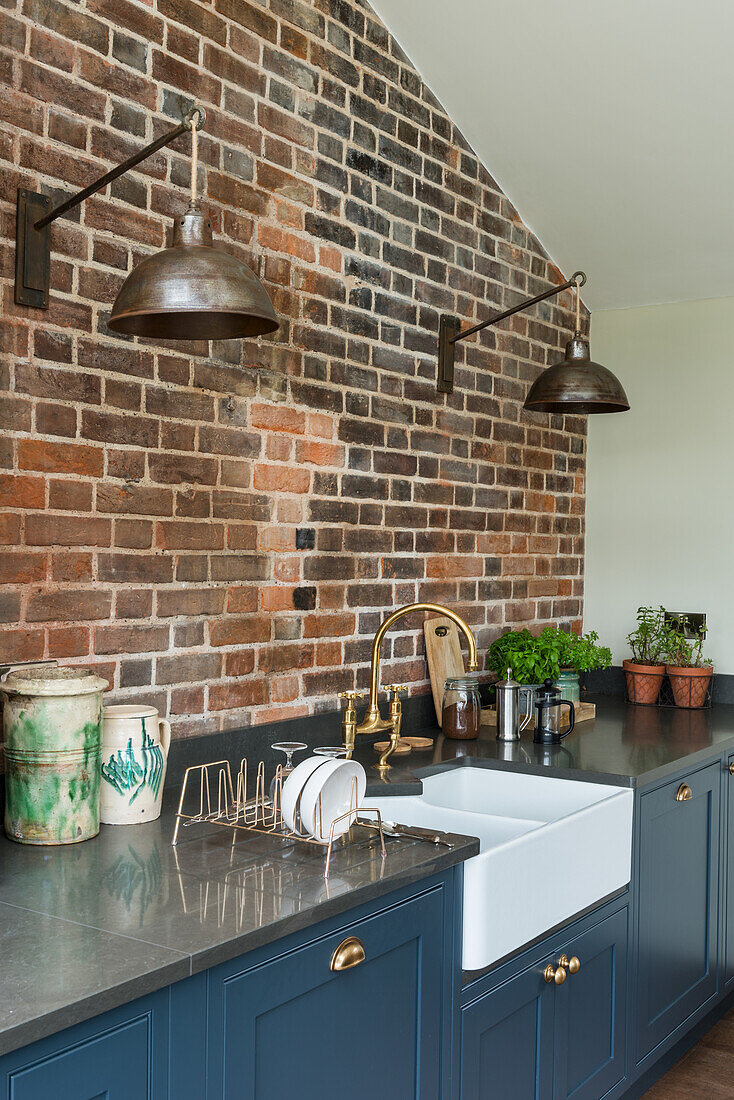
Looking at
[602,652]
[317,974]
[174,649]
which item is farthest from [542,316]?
[317,974]

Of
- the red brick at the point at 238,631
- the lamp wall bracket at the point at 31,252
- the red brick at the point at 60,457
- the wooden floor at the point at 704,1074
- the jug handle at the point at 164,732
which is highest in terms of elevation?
the lamp wall bracket at the point at 31,252

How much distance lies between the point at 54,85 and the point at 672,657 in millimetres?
2713

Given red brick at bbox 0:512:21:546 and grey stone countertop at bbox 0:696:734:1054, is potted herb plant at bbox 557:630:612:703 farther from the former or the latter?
red brick at bbox 0:512:21:546

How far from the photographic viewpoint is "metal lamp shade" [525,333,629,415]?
297cm

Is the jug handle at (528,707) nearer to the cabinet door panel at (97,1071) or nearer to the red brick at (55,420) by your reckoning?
the red brick at (55,420)

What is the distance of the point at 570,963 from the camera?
228 centimetres

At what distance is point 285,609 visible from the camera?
104 inches

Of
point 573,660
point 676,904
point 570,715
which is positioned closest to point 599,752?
point 570,715

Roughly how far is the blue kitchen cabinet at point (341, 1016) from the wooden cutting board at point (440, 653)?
1.29 metres

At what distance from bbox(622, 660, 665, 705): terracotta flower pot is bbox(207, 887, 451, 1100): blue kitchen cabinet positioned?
203 cm

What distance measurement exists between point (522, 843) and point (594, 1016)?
652 millimetres

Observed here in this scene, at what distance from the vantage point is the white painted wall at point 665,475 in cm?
380

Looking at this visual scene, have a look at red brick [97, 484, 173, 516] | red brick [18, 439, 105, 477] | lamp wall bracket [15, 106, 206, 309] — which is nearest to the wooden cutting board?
red brick [97, 484, 173, 516]

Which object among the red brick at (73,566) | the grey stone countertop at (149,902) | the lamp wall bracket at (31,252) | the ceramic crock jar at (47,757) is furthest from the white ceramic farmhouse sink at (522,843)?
the lamp wall bracket at (31,252)
